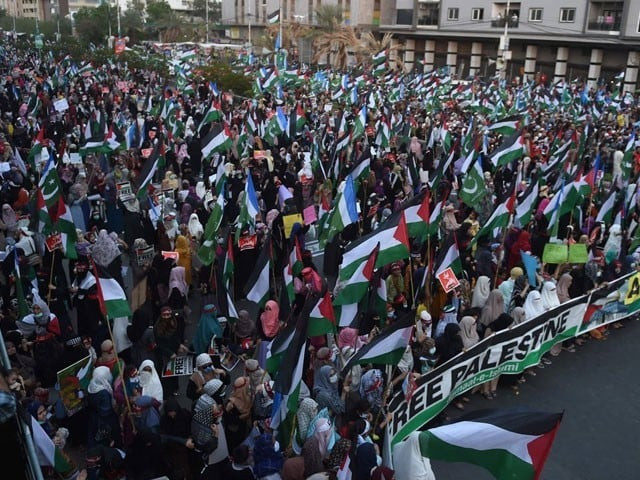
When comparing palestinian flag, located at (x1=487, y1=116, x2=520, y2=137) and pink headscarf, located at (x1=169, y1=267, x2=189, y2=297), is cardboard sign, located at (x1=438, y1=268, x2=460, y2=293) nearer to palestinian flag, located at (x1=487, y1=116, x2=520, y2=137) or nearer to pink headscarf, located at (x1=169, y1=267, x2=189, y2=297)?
pink headscarf, located at (x1=169, y1=267, x2=189, y2=297)

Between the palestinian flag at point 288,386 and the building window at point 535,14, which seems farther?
the building window at point 535,14

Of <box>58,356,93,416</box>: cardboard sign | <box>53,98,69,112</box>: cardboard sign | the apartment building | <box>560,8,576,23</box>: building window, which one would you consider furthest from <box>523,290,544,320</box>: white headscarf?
<box>560,8,576,23</box>: building window

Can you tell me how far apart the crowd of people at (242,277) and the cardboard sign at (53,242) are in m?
0.14

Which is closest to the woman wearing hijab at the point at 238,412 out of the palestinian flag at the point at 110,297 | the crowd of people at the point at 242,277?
the crowd of people at the point at 242,277

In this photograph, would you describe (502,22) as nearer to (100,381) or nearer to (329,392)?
(329,392)

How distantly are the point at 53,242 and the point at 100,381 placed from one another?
358 cm

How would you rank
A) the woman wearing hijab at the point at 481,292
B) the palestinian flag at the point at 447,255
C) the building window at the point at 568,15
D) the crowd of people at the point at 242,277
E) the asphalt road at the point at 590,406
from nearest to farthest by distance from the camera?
the crowd of people at the point at 242,277 < the asphalt road at the point at 590,406 < the palestinian flag at the point at 447,255 < the woman wearing hijab at the point at 481,292 < the building window at the point at 568,15

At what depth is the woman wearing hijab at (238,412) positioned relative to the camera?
6211 mm

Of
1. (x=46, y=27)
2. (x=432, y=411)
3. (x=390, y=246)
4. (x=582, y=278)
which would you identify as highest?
(x=46, y=27)

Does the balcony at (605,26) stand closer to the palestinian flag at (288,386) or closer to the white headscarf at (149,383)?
the palestinian flag at (288,386)

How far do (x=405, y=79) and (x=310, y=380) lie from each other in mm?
27993

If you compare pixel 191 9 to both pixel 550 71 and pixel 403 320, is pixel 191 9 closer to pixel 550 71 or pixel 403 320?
pixel 550 71

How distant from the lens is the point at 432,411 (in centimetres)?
701

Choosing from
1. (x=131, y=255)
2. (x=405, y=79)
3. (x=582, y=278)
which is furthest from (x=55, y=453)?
(x=405, y=79)
